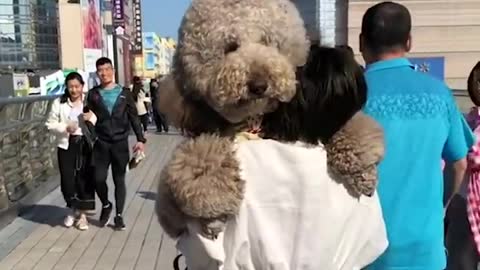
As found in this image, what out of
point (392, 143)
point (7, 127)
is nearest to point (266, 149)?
point (392, 143)

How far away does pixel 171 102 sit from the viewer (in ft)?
6.16

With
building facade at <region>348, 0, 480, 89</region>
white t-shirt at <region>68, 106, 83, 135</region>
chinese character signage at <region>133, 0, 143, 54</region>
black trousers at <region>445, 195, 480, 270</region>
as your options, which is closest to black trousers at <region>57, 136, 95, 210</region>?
white t-shirt at <region>68, 106, 83, 135</region>

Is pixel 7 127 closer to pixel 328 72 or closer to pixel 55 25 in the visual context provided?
pixel 328 72

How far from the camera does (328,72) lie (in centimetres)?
196

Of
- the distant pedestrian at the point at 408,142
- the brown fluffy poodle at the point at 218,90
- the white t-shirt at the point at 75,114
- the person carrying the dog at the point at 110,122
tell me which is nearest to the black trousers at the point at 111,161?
the person carrying the dog at the point at 110,122

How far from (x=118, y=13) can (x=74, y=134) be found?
33177 mm

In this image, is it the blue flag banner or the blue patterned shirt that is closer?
the blue patterned shirt

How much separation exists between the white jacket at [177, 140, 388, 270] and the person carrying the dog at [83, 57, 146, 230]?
5.52 meters

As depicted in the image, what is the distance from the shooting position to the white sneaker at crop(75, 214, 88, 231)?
768 cm

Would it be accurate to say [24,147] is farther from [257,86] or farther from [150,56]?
[150,56]

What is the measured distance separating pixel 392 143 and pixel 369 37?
0.43 m

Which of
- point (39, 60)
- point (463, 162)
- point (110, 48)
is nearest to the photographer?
point (463, 162)

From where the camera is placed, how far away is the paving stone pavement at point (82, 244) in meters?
6.33

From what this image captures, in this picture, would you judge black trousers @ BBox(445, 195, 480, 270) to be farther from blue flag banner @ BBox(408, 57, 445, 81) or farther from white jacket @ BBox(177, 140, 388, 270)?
blue flag banner @ BBox(408, 57, 445, 81)
